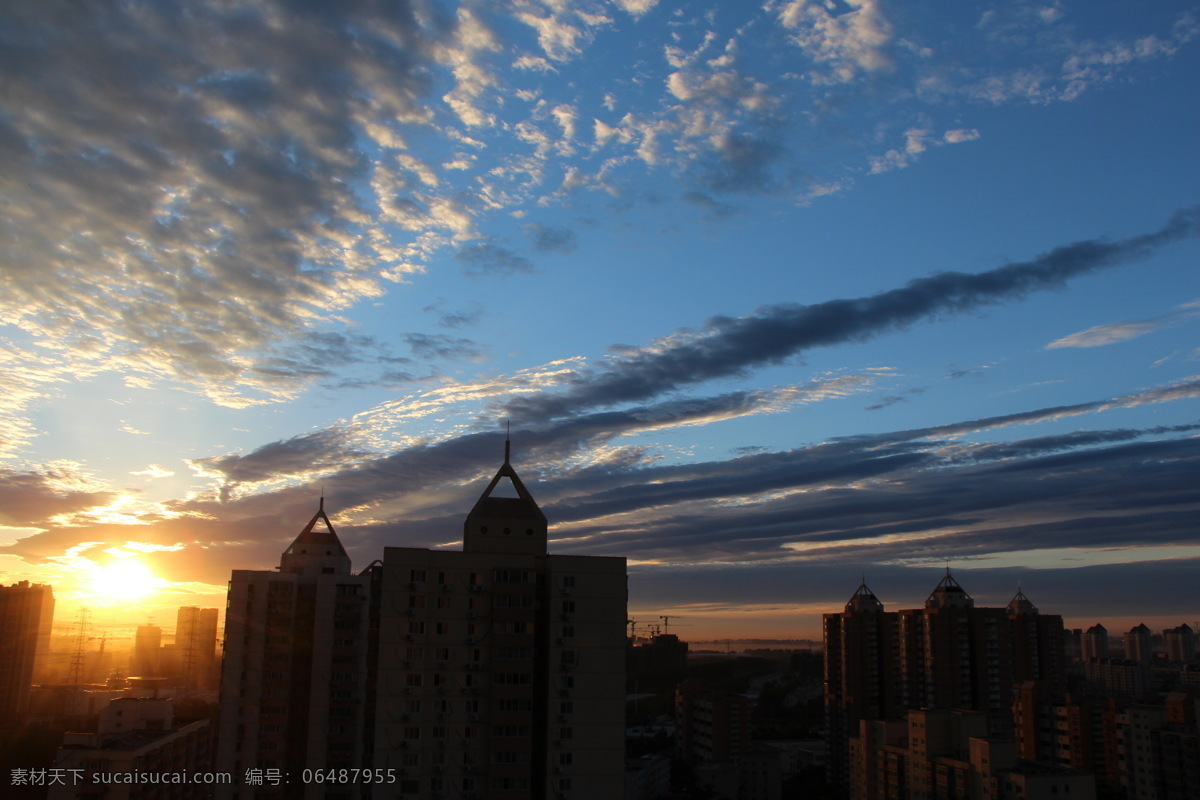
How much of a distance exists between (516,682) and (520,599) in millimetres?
2612

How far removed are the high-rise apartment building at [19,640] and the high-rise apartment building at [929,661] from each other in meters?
87.4

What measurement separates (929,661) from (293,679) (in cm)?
5801

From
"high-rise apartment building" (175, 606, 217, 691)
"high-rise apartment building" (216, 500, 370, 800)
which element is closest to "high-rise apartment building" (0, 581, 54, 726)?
"high-rise apartment building" (175, 606, 217, 691)

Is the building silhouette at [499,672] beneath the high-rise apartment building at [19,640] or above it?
above

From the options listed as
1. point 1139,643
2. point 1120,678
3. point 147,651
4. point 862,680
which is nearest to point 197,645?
point 147,651

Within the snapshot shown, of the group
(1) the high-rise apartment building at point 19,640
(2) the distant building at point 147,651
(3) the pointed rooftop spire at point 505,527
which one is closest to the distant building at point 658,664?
(2) the distant building at point 147,651

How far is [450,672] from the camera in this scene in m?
26.0

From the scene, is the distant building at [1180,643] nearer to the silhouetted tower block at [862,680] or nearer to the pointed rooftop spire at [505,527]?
the silhouetted tower block at [862,680]

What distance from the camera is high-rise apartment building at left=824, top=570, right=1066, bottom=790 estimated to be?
7275cm

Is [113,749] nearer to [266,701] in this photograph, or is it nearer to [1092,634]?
[266,701]

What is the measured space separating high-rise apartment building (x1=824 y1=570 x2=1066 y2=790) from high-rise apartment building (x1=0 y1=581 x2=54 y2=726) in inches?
3440

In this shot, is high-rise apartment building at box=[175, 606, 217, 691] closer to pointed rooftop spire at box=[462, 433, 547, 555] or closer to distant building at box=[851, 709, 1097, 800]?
distant building at box=[851, 709, 1097, 800]

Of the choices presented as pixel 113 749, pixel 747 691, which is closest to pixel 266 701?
pixel 113 749

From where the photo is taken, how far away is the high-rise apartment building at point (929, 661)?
239 ft
